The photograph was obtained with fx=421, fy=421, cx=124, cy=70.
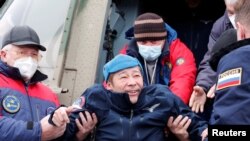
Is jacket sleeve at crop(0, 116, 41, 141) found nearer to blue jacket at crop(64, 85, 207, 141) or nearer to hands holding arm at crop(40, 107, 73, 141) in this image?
hands holding arm at crop(40, 107, 73, 141)

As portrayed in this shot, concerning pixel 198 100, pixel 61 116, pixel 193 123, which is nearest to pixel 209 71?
pixel 198 100

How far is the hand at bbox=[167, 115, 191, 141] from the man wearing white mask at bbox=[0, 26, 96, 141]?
25.3 inches

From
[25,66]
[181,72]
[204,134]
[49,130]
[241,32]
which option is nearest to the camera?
[241,32]

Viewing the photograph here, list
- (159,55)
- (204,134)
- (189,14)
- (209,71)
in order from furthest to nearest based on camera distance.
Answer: (189,14), (159,55), (209,71), (204,134)

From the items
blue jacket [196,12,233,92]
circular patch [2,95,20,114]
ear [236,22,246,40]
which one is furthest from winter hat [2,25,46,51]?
ear [236,22,246,40]

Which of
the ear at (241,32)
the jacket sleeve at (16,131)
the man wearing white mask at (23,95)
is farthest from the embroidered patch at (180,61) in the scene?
the ear at (241,32)

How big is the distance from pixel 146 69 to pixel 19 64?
107cm

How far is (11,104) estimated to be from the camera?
270cm

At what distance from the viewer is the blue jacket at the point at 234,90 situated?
1.56m

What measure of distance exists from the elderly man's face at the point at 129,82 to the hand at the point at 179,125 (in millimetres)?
266

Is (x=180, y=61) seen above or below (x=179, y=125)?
above

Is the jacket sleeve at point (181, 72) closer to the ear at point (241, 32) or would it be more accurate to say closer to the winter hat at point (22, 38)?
the winter hat at point (22, 38)

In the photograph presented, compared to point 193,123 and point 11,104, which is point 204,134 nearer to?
point 193,123

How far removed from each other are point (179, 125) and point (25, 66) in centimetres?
115
